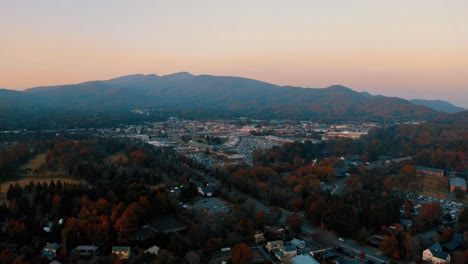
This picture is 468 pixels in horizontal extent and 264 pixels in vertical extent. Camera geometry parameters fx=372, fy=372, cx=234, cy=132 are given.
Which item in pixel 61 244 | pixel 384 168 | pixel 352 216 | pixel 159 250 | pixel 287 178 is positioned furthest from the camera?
pixel 384 168

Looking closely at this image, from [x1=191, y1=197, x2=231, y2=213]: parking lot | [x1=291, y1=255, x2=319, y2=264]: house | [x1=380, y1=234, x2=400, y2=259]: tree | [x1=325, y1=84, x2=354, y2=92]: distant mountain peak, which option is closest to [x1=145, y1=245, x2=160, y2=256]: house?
[x1=291, y1=255, x2=319, y2=264]: house

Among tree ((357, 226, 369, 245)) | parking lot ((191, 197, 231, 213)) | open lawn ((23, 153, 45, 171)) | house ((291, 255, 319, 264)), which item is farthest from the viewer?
open lawn ((23, 153, 45, 171))

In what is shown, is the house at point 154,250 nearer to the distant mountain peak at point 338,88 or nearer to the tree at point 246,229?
the tree at point 246,229

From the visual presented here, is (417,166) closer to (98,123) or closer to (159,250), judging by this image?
(159,250)

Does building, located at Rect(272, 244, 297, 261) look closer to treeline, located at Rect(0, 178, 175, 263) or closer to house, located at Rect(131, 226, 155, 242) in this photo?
house, located at Rect(131, 226, 155, 242)

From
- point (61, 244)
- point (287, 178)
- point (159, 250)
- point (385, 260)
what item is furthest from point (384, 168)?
point (61, 244)

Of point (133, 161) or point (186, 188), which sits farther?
point (133, 161)

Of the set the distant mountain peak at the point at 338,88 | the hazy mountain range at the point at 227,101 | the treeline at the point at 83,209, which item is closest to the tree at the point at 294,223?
the treeline at the point at 83,209
